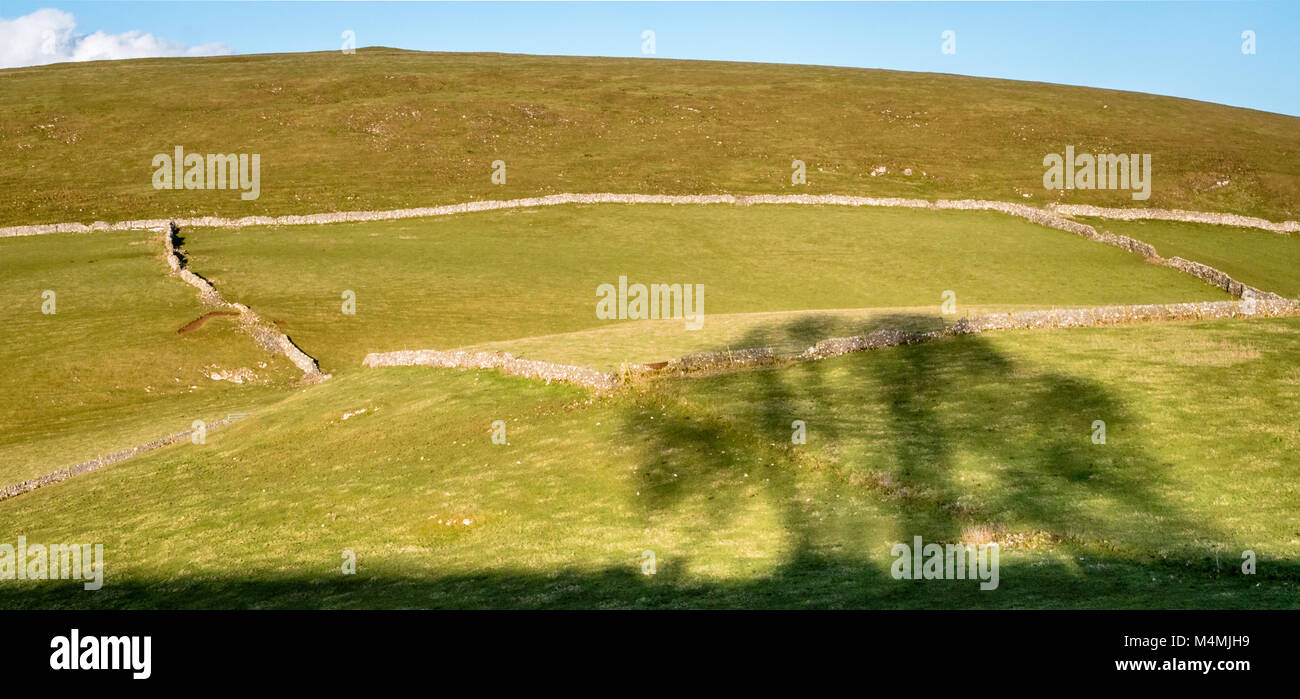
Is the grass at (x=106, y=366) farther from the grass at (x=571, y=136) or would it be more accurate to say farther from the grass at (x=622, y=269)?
the grass at (x=571, y=136)

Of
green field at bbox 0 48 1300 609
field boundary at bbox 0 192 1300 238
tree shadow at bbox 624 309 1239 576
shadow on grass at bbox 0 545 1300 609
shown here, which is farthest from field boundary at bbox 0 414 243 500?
field boundary at bbox 0 192 1300 238

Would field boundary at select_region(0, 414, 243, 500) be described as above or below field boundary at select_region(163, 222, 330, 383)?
below

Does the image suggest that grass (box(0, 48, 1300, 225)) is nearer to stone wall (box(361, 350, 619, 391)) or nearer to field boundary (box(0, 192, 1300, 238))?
field boundary (box(0, 192, 1300, 238))

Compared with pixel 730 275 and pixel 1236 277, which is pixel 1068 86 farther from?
pixel 730 275

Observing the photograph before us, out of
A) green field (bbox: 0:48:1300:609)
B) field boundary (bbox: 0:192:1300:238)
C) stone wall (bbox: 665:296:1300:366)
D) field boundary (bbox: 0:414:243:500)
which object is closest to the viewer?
green field (bbox: 0:48:1300:609)

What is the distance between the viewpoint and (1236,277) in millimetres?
54500

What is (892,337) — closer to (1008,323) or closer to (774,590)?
(1008,323)

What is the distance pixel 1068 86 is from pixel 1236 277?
8521 centimetres

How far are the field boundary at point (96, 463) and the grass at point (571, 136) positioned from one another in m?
40.7

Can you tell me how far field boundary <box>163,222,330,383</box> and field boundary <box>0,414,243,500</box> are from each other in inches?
289

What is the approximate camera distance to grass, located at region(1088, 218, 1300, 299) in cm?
5556

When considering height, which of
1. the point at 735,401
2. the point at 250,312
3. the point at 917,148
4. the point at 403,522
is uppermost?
the point at 917,148

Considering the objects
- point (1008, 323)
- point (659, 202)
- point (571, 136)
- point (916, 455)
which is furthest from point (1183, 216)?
point (916, 455)
